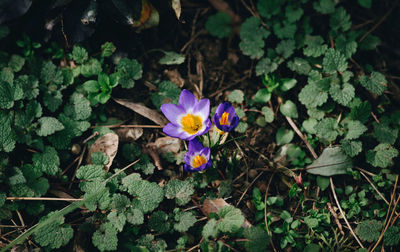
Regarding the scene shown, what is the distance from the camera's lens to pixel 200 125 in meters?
1.85

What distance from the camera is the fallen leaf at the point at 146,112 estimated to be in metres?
2.16

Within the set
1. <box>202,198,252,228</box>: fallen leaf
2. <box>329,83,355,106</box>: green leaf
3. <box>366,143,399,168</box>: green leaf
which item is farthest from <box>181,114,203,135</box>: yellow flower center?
<box>366,143,399,168</box>: green leaf

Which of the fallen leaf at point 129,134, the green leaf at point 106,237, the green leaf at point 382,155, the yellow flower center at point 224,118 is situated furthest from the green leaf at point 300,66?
the green leaf at point 106,237

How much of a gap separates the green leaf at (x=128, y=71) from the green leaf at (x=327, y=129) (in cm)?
129

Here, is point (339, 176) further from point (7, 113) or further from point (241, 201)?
point (7, 113)

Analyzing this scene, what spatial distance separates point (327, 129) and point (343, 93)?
0.28 metres

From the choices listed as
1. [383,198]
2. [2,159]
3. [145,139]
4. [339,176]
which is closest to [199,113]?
[145,139]

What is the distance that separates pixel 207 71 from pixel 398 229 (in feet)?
5.33

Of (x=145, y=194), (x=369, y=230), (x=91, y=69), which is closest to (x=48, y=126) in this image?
(x=91, y=69)

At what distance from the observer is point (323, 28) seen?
8.16ft

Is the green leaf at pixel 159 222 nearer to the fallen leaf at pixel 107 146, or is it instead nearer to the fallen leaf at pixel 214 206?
the fallen leaf at pixel 214 206

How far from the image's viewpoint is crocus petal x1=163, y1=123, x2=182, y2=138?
1.72 metres

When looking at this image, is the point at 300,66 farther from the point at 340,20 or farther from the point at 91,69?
the point at 91,69

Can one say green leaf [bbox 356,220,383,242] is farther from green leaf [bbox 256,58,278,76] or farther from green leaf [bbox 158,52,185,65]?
green leaf [bbox 158,52,185,65]
